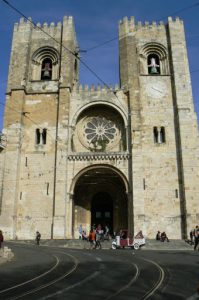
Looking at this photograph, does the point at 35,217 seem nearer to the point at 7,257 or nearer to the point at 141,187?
the point at 141,187

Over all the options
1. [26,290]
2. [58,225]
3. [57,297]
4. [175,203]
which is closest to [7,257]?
[26,290]

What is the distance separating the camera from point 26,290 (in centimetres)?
630

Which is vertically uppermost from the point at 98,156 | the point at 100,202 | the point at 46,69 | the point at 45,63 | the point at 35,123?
the point at 45,63

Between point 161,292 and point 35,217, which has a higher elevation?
point 35,217

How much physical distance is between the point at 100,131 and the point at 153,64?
6750mm

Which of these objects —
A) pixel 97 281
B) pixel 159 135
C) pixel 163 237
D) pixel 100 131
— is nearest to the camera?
pixel 97 281

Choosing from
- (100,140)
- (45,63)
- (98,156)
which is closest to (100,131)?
(100,140)

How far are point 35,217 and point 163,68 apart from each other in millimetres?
14842

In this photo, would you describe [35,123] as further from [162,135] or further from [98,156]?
[162,135]

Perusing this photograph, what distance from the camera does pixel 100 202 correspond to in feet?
80.8

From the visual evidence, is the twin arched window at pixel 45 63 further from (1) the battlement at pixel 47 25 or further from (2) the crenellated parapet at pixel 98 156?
(2) the crenellated parapet at pixel 98 156

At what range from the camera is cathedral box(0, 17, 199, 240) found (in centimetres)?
2091

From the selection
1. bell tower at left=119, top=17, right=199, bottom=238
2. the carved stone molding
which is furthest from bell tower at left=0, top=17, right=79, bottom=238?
bell tower at left=119, top=17, right=199, bottom=238

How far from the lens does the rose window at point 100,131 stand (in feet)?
79.2
